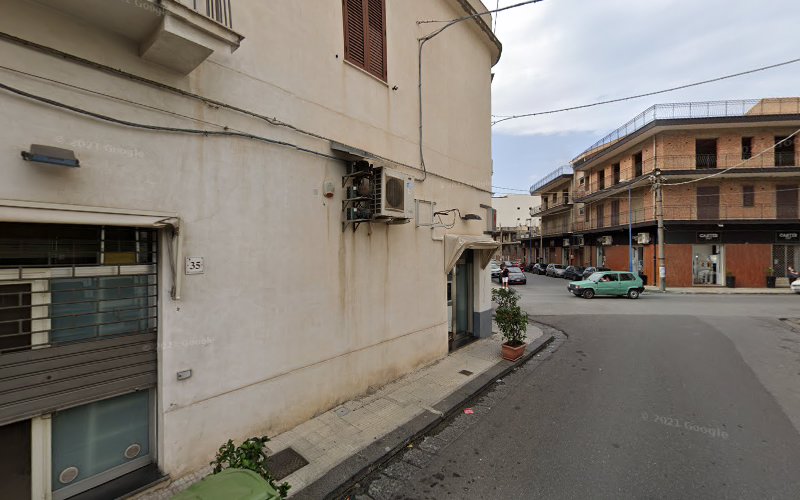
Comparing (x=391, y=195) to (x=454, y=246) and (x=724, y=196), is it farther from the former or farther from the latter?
(x=724, y=196)

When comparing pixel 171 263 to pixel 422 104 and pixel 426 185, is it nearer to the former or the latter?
pixel 426 185

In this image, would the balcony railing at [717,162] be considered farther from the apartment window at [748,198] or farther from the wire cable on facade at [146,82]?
the wire cable on facade at [146,82]

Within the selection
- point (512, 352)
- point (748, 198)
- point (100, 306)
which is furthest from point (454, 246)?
point (748, 198)

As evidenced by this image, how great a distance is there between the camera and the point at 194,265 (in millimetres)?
3430

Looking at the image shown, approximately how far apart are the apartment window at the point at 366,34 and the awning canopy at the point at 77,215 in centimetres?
372

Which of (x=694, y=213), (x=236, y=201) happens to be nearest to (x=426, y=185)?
(x=236, y=201)

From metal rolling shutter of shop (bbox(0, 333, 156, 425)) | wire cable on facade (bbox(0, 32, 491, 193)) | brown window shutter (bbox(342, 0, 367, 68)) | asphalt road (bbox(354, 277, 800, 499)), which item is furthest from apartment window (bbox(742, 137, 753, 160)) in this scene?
metal rolling shutter of shop (bbox(0, 333, 156, 425))

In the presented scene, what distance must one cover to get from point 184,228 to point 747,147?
1296 inches

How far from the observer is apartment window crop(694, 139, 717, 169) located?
2248 cm

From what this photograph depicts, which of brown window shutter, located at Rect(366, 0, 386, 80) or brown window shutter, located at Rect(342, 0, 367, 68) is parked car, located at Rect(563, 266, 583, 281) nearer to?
brown window shutter, located at Rect(366, 0, 386, 80)

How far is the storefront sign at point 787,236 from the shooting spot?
21766 millimetres

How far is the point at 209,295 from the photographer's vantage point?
3.55m

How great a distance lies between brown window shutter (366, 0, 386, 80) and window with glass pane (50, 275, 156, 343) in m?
4.64

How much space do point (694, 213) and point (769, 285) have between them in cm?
666
